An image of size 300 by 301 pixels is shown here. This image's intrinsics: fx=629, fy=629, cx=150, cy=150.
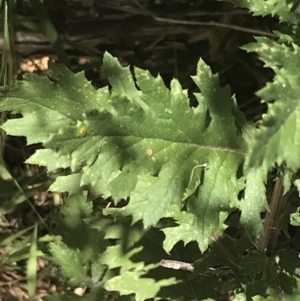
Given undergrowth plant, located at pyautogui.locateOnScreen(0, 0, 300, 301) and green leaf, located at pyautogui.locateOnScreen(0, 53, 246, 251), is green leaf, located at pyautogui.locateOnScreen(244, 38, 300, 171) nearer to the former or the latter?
Answer: undergrowth plant, located at pyautogui.locateOnScreen(0, 0, 300, 301)

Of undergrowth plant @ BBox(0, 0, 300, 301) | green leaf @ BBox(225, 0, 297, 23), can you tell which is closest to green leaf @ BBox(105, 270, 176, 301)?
undergrowth plant @ BBox(0, 0, 300, 301)

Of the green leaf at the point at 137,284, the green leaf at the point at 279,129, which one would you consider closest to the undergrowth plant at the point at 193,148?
the green leaf at the point at 279,129

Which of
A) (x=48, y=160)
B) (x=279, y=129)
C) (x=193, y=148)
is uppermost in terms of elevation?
(x=279, y=129)

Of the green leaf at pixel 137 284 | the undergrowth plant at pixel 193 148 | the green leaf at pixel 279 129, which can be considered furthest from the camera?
the green leaf at pixel 137 284

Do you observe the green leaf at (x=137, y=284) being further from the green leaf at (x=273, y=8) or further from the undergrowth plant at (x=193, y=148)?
the green leaf at (x=273, y=8)

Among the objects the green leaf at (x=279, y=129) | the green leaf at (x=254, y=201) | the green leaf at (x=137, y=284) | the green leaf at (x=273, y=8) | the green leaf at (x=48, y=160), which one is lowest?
the green leaf at (x=137, y=284)

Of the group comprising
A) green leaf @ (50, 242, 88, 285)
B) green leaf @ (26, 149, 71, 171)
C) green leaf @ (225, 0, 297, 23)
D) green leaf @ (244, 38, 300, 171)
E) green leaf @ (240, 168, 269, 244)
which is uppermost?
green leaf @ (225, 0, 297, 23)

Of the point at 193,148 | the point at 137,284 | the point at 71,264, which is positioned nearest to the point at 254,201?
the point at 193,148

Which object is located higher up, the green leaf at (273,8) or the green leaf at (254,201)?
the green leaf at (273,8)

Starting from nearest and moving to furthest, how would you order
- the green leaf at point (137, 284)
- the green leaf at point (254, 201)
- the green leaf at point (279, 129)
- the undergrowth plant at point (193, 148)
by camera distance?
the green leaf at point (279, 129)
the undergrowth plant at point (193, 148)
the green leaf at point (254, 201)
the green leaf at point (137, 284)

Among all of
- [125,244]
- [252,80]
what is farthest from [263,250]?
[252,80]

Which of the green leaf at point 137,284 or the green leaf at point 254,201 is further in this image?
the green leaf at point 137,284

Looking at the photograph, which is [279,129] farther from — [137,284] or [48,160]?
[137,284]
